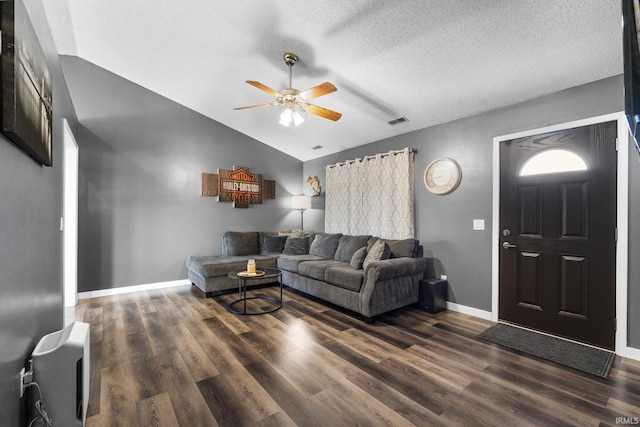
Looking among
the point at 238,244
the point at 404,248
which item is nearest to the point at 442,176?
the point at 404,248

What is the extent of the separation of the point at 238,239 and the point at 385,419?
13.3 feet

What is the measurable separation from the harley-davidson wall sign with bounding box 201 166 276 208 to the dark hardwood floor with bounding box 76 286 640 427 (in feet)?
8.38

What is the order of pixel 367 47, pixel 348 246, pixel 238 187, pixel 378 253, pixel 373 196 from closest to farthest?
pixel 367 47 < pixel 378 253 < pixel 348 246 < pixel 373 196 < pixel 238 187

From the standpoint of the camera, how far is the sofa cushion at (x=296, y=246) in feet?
17.1

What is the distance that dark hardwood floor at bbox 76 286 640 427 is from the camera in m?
1.72

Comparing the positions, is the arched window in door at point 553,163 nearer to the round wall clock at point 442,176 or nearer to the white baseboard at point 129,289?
the round wall clock at point 442,176

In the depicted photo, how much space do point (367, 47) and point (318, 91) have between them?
638 millimetres

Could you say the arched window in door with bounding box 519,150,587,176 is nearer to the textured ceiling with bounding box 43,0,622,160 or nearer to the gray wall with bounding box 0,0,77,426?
the textured ceiling with bounding box 43,0,622,160

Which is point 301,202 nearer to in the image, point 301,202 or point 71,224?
point 301,202

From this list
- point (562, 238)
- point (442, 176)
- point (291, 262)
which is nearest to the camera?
point (562, 238)

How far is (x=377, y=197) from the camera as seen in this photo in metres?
4.61

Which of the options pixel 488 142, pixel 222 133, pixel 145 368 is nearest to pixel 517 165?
pixel 488 142

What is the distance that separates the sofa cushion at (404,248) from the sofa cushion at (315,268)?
74 centimetres

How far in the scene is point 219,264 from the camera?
14.0 ft
